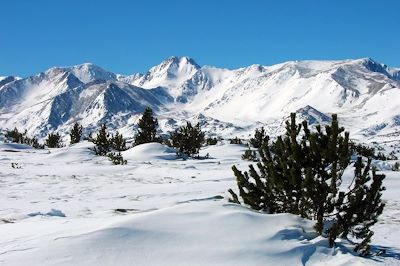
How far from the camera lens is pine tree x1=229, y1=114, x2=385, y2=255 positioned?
8055 millimetres

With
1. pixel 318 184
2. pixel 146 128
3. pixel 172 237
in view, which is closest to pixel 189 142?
pixel 146 128

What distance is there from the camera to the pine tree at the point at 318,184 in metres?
8.05

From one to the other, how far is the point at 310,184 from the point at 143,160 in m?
19.4

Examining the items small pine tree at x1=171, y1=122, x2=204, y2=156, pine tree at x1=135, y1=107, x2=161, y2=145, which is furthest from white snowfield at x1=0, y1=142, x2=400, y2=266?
pine tree at x1=135, y1=107, x2=161, y2=145

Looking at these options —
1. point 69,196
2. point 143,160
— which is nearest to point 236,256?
point 69,196

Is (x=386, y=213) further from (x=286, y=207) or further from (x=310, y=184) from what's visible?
(x=310, y=184)

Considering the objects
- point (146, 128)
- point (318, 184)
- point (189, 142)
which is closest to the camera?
point (318, 184)

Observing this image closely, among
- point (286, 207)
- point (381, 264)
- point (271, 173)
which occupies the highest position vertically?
point (271, 173)

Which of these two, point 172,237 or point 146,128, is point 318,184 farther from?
point 146,128

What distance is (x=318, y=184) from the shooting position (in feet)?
26.5

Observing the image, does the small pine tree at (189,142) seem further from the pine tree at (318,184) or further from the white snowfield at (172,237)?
the pine tree at (318,184)

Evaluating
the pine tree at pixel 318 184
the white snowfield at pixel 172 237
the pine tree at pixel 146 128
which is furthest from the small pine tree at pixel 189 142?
the pine tree at pixel 318 184

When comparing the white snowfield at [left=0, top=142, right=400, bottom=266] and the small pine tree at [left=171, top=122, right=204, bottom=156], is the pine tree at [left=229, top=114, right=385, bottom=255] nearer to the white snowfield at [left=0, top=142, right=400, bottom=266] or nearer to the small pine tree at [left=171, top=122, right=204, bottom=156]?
the white snowfield at [left=0, top=142, right=400, bottom=266]

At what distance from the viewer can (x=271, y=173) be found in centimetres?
866
